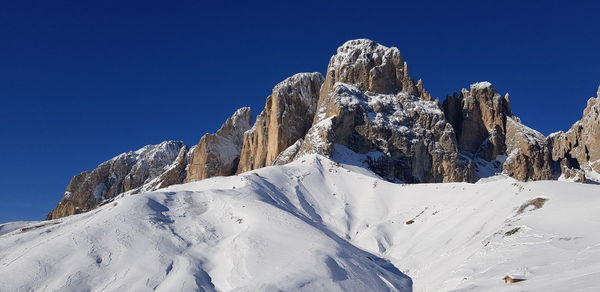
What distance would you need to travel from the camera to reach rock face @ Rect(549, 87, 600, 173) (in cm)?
12031

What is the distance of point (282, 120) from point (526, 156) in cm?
4799

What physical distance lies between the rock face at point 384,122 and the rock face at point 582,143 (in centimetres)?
3399

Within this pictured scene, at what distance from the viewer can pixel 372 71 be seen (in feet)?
353

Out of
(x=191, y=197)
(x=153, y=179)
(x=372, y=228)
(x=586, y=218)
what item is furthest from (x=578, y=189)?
(x=153, y=179)

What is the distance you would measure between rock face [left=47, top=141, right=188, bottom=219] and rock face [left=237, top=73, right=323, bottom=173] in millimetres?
31110

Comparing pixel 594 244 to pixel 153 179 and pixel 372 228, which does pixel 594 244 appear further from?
pixel 153 179

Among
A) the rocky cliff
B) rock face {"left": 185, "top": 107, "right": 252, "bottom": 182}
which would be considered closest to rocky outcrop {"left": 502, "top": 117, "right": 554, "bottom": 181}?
the rocky cliff

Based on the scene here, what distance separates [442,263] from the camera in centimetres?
4134

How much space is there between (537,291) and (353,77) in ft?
287

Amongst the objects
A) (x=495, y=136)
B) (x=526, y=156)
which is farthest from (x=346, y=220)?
(x=495, y=136)

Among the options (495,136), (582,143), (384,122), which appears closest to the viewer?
(384,122)

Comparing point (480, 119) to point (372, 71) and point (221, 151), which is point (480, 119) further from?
point (221, 151)

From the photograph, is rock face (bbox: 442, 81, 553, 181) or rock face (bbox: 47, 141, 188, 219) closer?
rock face (bbox: 442, 81, 553, 181)

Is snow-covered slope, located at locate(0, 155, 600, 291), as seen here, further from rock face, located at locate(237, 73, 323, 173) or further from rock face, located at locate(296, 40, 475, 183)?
rock face, located at locate(237, 73, 323, 173)
